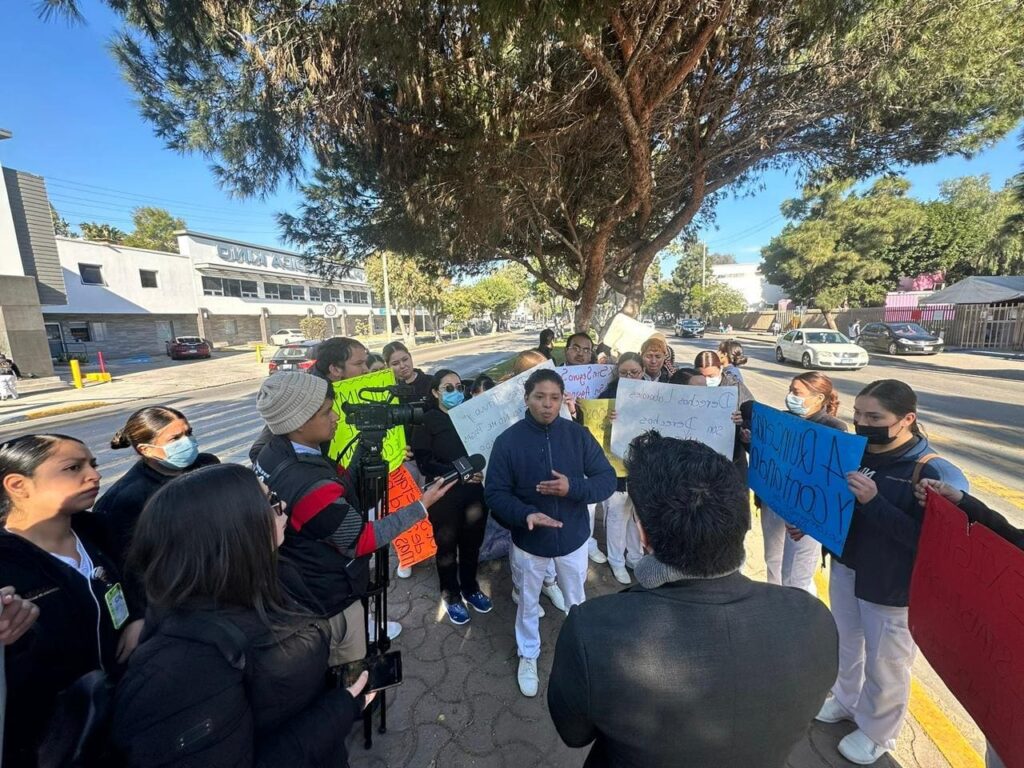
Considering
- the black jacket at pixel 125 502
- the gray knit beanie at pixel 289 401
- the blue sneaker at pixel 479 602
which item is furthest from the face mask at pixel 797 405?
the black jacket at pixel 125 502

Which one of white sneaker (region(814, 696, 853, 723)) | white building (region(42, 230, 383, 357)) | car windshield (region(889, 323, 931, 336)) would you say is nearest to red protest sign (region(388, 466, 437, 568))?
white sneaker (region(814, 696, 853, 723))

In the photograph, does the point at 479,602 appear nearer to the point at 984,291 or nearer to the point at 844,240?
the point at 984,291

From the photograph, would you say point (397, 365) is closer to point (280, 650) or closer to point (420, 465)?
point (420, 465)

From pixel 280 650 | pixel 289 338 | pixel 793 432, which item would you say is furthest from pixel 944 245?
pixel 289 338

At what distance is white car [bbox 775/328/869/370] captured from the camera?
15.9m

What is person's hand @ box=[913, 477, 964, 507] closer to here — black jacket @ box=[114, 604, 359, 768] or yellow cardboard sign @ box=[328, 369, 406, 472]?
black jacket @ box=[114, 604, 359, 768]

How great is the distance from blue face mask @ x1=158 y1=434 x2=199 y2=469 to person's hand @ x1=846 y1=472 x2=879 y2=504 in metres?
3.19

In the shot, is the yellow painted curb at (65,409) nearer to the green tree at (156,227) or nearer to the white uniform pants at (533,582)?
the white uniform pants at (533,582)

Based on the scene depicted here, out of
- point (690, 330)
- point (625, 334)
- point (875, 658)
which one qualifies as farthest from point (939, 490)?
point (690, 330)

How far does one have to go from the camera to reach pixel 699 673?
1048 millimetres

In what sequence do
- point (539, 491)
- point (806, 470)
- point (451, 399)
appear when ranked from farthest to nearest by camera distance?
point (451, 399) < point (539, 491) < point (806, 470)

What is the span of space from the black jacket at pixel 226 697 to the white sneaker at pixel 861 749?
89.6 inches

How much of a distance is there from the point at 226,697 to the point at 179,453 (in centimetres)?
162

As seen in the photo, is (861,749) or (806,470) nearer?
(861,749)
